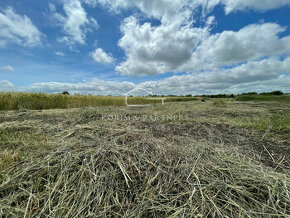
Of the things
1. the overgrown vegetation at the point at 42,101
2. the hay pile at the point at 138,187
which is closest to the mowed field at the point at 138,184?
the hay pile at the point at 138,187

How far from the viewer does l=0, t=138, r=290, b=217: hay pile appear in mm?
680

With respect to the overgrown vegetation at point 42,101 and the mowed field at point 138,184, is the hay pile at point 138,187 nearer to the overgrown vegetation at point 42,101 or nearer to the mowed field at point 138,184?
the mowed field at point 138,184

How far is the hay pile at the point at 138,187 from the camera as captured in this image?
2.23ft

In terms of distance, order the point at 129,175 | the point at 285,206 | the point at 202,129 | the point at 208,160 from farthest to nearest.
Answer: the point at 202,129 → the point at 208,160 → the point at 129,175 → the point at 285,206

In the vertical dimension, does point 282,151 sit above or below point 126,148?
below

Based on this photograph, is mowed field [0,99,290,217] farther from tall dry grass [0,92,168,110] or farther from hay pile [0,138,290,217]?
tall dry grass [0,92,168,110]

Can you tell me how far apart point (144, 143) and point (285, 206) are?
97 centimetres

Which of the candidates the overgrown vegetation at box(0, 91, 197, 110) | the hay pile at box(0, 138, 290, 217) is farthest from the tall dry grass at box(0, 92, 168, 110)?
the hay pile at box(0, 138, 290, 217)

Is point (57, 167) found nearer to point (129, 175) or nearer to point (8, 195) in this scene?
point (8, 195)

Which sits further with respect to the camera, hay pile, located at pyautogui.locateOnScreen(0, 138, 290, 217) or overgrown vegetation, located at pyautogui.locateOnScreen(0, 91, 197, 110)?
overgrown vegetation, located at pyautogui.locateOnScreen(0, 91, 197, 110)

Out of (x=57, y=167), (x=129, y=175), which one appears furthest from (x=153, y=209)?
(x=57, y=167)

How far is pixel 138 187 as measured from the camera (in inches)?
32.0

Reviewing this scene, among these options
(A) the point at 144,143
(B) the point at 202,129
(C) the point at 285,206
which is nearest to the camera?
(C) the point at 285,206

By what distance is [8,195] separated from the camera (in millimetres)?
774
